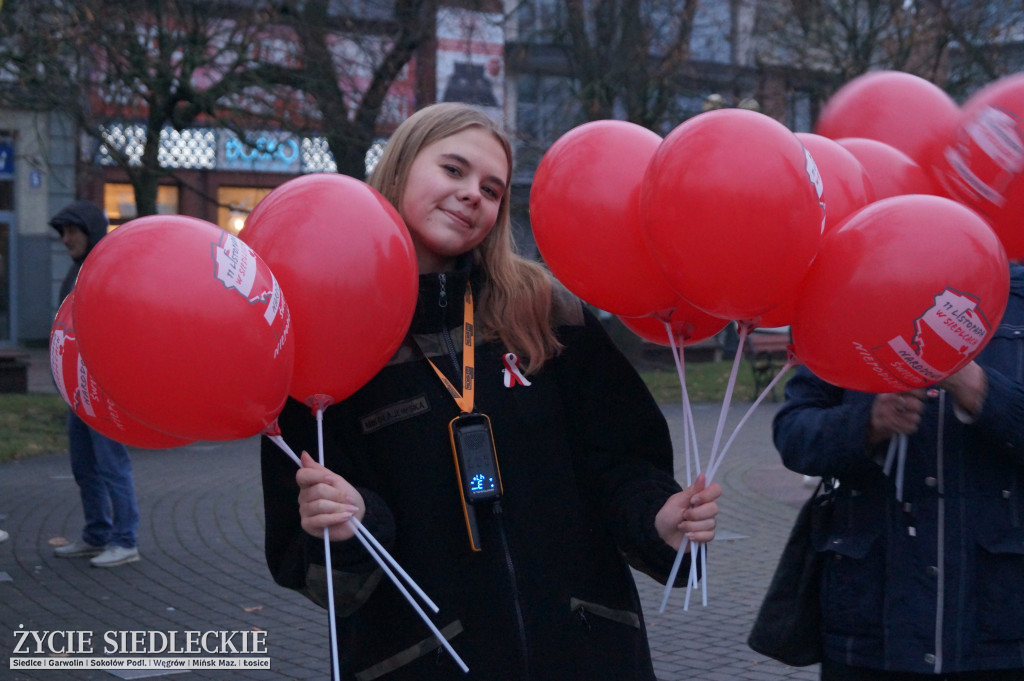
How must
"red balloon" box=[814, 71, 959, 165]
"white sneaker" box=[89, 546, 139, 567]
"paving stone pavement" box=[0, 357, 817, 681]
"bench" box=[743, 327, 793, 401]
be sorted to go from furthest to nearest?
"bench" box=[743, 327, 793, 401]
"white sneaker" box=[89, 546, 139, 567]
"paving stone pavement" box=[0, 357, 817, 681]
"red balloon" box=[814, 71, 959, 165]

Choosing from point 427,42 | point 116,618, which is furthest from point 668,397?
point 116,618

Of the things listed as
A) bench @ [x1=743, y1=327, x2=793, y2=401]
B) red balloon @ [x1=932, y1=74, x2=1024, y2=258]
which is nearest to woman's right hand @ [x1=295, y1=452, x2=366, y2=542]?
red balloon @ [x1=932, y1=74, x2=1024, y2=258]

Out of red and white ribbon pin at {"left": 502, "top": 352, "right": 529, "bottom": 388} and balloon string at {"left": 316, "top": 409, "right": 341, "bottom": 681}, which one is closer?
balloon string at {"left": 316, "top": 409, "right": 341, "bottom": 681}

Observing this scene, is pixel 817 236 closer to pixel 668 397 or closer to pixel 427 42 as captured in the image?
pixel 427 42

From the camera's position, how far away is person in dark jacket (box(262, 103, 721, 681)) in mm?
2277

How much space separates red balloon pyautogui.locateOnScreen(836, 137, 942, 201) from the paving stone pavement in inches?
125

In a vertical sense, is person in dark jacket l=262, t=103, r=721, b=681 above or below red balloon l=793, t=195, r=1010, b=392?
below

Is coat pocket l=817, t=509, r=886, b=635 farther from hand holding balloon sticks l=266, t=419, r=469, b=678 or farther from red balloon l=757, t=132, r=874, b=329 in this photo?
hand holding balloon sticks l=266, t=419, r=469, b=678

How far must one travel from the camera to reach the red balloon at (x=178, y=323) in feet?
6.38

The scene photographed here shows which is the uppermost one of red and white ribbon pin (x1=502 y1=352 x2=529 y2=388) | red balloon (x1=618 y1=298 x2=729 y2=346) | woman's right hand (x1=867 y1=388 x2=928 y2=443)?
red balloon (x1=618 y1=298 x2=729 y2=346)

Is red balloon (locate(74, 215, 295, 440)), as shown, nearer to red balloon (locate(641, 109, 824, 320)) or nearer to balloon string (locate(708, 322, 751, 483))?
red balloon (locate(641, 109, 824, 320))

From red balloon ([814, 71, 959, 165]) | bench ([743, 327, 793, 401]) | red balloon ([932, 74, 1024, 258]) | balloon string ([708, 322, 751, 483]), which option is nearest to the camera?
balloon string ([708, 322, 751, 483])

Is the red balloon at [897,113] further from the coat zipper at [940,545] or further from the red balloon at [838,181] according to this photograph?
the coat zipper at [940,545]

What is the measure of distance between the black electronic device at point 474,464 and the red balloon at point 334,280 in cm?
24
